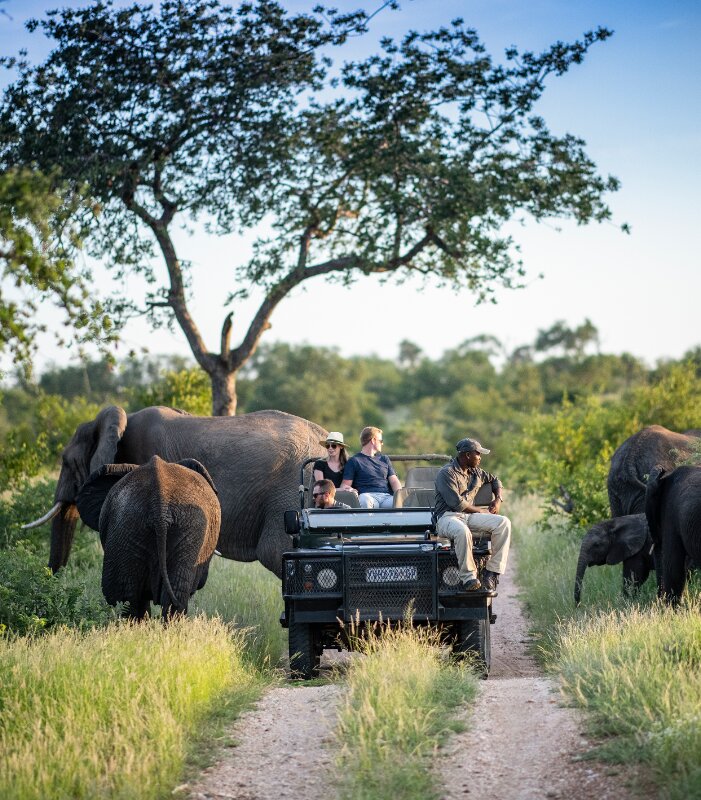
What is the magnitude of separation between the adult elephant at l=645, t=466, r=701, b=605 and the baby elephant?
414cm

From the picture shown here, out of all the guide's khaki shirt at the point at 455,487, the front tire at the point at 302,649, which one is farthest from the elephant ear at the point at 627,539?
the front tire at the point at 302,649

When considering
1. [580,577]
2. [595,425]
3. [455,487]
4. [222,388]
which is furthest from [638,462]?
[595,425]

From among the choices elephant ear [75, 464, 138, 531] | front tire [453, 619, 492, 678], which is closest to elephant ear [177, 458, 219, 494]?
elephant ear [75, 464, 138, 531]

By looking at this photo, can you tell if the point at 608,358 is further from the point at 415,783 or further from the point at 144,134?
the point at 415,783

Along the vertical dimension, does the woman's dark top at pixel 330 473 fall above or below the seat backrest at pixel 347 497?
above

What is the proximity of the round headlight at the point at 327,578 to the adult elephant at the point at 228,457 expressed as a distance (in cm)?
360

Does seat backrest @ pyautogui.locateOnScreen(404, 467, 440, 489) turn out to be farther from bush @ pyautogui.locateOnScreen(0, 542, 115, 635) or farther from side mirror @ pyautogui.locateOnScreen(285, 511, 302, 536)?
bush @ pyautogui.locateOnScreen(0, 542, 115, 635)

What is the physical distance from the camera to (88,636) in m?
8.69

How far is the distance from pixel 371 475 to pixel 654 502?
2675 mm

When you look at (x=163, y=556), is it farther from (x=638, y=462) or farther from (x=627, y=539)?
(x=638, y=462)

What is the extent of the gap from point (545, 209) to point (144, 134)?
19.6 feet

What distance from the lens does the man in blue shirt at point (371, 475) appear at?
37.2 ft

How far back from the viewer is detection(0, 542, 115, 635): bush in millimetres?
10023

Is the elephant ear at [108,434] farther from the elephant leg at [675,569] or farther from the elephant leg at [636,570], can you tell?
the elephant leg at [675,569]
